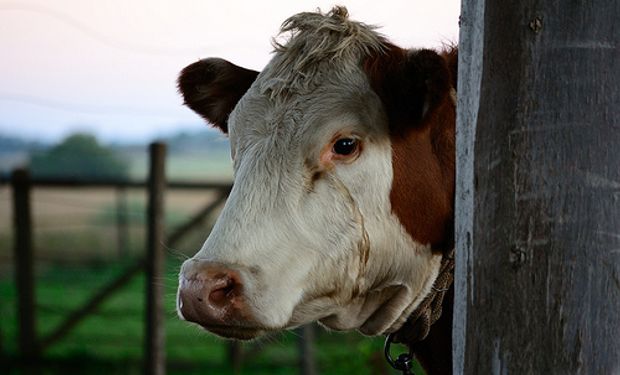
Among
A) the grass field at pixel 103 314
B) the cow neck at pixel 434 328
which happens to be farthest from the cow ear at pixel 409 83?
the grass field at pixel 103 314

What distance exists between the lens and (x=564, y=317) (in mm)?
2041

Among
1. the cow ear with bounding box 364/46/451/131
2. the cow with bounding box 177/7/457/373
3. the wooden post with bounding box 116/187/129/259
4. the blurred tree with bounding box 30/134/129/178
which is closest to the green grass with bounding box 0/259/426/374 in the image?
the wooden post with bounding box 116/187/129/259

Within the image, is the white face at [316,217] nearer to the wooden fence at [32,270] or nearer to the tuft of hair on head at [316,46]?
the tuft of hair on head at [316,46]

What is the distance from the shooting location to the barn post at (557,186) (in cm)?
204

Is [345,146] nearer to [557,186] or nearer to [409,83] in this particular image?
[409,83]

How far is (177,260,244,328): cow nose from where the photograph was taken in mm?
2607

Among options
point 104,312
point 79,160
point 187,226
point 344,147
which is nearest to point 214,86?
point 344,147

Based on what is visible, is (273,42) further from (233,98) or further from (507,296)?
(507,296)

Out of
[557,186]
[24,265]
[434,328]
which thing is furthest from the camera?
[24,265]

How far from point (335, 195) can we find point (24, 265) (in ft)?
23.6

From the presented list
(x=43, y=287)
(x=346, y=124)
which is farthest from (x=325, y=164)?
(x=43, y=287)

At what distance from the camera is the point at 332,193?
2865mm

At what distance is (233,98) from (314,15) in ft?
1.51

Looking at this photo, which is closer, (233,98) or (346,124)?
(346,124)
